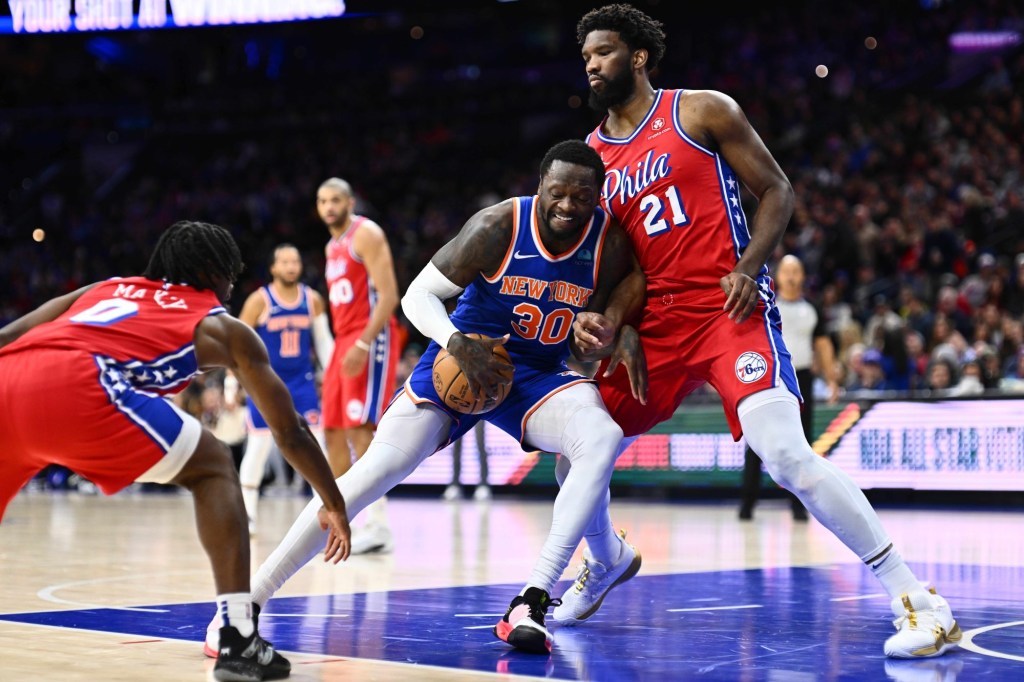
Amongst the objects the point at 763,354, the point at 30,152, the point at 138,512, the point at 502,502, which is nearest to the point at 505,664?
the point at 763,354

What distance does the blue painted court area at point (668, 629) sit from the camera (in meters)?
3.97

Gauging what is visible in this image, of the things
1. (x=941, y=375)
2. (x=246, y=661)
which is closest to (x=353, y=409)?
(x=246, y=661)

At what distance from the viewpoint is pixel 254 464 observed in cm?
989

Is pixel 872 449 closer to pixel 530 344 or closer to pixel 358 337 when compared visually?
pixel 358 337

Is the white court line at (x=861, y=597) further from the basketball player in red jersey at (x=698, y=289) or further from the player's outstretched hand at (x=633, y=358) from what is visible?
the player's outstretched hand at (x=633, y=358)

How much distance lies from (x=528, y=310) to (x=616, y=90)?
0.90 meters

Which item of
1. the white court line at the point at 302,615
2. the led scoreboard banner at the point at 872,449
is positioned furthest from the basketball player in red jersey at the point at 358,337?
the led scoreboard banner at the point at 872,449

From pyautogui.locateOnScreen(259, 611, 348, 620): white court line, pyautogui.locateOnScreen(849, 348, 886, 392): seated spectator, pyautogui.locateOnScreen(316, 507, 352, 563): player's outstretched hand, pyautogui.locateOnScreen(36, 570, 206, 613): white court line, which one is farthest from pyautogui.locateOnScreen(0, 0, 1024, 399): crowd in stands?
pyautogui.locateOnScreen(316, 507, 352, 563): player's outstretched hand

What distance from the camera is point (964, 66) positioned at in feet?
68.7

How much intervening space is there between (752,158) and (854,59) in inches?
739

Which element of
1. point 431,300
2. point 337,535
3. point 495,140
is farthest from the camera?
point 495,140

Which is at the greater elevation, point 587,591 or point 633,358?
point 633,358

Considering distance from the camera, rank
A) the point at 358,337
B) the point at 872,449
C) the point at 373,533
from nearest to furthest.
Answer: the point at 373,533
the point at 358,337
the point at 872,449

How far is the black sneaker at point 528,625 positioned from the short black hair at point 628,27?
2050mm
